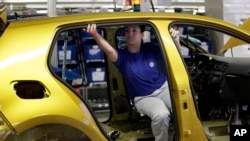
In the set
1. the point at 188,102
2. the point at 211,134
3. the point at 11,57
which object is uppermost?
the point at 11,57

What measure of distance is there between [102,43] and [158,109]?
75 cm

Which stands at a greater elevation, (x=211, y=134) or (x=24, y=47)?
(x=24, y=47)

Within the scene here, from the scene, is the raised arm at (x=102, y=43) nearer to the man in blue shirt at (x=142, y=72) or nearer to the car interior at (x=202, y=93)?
the man in blue shirt at (x=142, y=72)

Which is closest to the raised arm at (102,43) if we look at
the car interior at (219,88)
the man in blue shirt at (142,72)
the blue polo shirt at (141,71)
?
the man in blue shirt at (142,72)

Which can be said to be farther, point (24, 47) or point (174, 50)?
point (174, 50)

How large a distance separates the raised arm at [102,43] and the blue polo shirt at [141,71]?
12 centimetres

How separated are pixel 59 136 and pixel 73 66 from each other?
12.9 ft

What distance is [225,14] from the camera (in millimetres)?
6133

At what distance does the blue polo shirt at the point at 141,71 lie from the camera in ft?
10.9

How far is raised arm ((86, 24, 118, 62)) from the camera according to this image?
8.27 feet

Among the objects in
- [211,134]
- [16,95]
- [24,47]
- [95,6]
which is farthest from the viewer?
[95,6]

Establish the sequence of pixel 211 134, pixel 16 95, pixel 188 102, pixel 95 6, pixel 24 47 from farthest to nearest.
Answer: pixel 95 6 → pixel 211 134 → pixel 188 102 → pixel 24 47 → pixel 16 95

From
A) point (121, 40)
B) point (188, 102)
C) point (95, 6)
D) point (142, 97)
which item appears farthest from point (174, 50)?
point (95, 6)

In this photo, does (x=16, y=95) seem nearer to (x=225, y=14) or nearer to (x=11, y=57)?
(x=11, y=57)
